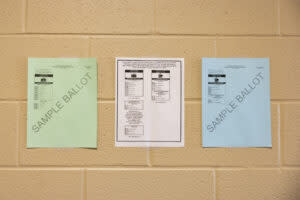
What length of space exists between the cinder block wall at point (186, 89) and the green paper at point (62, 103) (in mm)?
26

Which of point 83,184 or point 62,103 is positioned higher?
point 62,103

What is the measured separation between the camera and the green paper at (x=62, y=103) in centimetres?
89

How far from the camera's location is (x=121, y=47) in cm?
90

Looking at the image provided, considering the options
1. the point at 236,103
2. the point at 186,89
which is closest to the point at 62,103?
the point at 186,89

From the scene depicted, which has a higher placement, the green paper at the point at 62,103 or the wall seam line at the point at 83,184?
the green paper at the point at 62,103

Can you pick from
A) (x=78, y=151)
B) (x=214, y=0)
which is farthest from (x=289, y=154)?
(x=78, y=151)

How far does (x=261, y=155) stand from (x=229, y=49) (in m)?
0.41

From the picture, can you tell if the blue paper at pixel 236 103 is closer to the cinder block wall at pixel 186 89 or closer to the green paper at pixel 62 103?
the cinder block wall at pixel 186 89

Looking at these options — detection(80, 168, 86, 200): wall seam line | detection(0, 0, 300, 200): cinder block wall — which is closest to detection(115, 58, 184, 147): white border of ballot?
detection(0, 0, 300, 200): cinder block wall

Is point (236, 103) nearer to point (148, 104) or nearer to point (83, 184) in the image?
point (148, 104)

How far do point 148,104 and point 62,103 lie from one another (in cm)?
31

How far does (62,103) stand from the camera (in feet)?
2.93

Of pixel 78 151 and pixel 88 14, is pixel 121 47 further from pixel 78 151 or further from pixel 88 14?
pixel 78 151

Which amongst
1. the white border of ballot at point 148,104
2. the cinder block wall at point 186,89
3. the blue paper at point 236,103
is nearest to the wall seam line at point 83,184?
the cinder block wall at point 186,89
